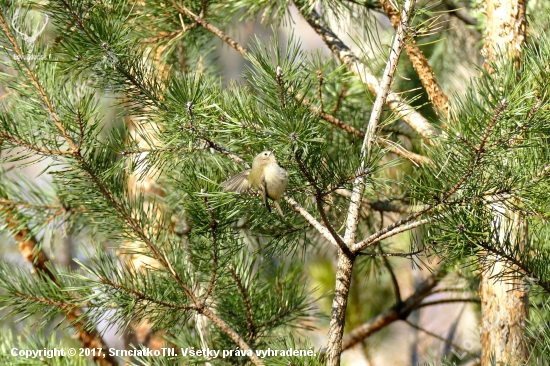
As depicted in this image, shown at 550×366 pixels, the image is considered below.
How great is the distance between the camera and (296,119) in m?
0.72

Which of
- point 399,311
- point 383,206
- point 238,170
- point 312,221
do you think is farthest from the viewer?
point 399,311

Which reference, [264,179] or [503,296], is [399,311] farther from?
[264,179]

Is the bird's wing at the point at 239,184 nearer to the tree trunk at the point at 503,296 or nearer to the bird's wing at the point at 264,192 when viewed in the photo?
the bird's wing at the point at 264,192

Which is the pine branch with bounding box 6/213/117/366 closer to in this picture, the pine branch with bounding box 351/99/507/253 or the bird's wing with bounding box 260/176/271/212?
the bird's wing with bounding box 260/176/271/212

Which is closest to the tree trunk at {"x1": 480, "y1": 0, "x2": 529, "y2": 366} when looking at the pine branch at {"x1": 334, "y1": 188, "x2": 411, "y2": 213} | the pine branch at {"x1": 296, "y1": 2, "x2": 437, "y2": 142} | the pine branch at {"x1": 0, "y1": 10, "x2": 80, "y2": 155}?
the pine branch at {"x1": 296, "y1": 2, "x2": 437, "y2": 142}

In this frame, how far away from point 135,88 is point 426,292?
3.37 feet

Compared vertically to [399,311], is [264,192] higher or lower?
higher

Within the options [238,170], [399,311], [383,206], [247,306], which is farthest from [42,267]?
[399,311]

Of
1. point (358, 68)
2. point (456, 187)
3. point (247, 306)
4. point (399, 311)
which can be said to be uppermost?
point (358, 68)

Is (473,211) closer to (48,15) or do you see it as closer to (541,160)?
(541,160)

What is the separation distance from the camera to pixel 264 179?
0.80 metres

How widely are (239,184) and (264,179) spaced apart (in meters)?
0.10

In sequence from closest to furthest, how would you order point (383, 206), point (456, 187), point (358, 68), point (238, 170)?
point (456, 187) < point (238, 170) < point (358, 68) < point (383, 206)

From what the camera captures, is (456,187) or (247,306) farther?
(247,306)
